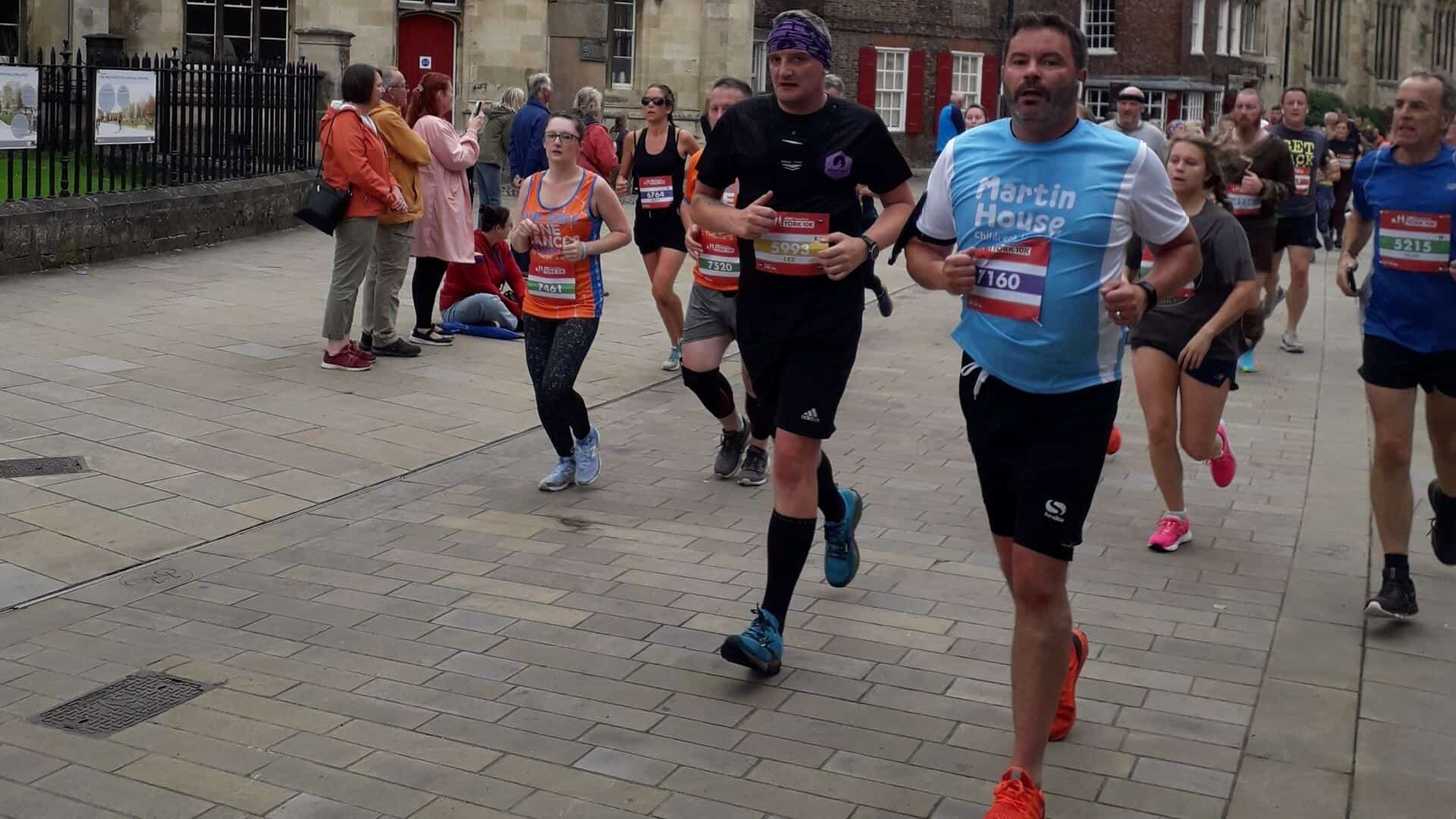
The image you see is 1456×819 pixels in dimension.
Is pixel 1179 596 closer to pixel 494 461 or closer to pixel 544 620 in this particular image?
pixel 544 620

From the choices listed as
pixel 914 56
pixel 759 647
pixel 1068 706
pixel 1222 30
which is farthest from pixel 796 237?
pixel 1222 30

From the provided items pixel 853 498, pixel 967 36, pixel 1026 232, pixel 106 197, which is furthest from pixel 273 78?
pixel 967 36

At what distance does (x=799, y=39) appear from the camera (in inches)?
212

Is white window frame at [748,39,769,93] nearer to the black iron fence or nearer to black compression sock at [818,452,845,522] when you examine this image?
the black iron fence

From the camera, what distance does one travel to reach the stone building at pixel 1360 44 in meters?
58.2

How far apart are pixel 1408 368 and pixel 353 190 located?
668 cm

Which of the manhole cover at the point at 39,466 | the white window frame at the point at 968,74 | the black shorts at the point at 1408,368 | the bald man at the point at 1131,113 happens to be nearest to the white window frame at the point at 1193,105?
the white window frame at the point at 968,74

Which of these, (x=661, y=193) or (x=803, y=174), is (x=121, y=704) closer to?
(x=803, y=174)

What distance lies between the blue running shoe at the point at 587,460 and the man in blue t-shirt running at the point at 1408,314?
11.5ft

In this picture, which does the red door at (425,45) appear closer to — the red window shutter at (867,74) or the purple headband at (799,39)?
the red window shutter at (867,74)

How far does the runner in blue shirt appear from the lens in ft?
14.3

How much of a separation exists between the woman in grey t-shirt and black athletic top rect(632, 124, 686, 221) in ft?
13.0

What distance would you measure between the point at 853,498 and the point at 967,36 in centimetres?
3843

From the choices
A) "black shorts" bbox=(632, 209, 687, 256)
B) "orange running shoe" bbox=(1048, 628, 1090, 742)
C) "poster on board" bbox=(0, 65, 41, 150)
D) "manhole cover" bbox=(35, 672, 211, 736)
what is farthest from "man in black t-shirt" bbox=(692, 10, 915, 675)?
"poster on board" bbox=(0, 65, 41, 150)
